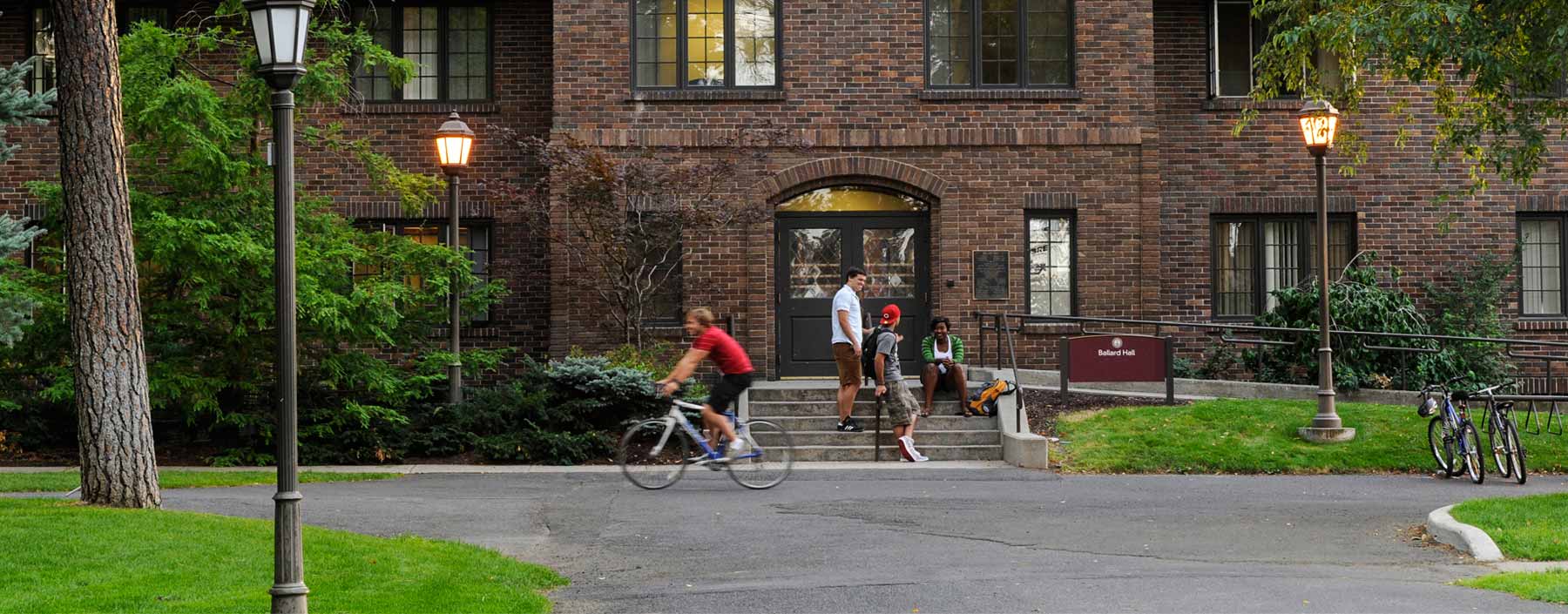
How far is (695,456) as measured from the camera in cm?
1414

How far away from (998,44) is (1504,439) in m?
8.20

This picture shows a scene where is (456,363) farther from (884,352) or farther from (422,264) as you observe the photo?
(884,352)

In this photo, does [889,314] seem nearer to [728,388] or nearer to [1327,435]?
[728,388]

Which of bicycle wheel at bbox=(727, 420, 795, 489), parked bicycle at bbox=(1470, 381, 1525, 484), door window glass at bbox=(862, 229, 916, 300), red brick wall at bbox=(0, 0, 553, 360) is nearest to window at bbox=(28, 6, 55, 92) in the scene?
red brick wall at bbox=(0, 0, 553, 360)

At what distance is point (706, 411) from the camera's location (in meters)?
13.8

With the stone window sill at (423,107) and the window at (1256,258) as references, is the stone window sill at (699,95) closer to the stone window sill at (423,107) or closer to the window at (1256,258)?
the stone window sill at (423,107)

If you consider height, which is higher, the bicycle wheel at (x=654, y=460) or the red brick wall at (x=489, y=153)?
the red brick wall at (x=489, y=153)

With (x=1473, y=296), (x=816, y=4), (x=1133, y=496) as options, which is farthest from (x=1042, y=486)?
(x=1473, y=296)

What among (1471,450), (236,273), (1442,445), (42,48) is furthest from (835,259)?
(42,48)

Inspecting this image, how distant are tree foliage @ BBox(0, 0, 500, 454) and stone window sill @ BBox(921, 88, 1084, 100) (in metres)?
6.10

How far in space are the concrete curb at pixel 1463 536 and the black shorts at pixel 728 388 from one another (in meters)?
5.59

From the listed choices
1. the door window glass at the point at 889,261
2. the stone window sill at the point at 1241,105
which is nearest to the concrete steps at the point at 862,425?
the door window glass at the point at 889,261

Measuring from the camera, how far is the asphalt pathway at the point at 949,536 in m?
8.69

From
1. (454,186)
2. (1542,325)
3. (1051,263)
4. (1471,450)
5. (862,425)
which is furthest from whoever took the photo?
(1542,325)
